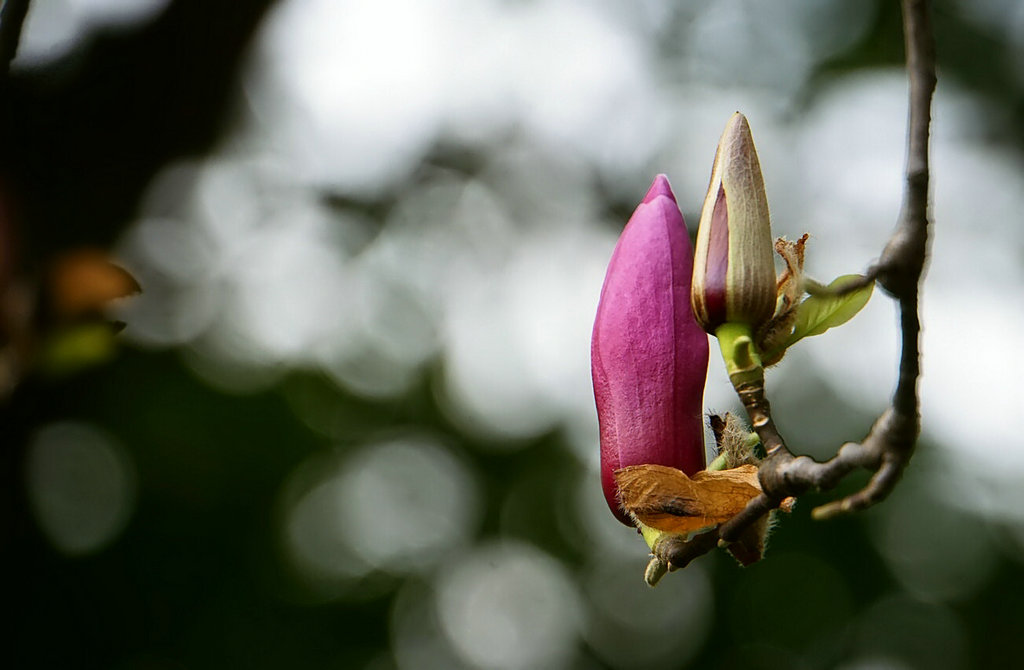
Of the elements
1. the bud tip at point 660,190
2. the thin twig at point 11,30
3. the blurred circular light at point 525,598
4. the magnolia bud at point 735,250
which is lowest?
the blurred circular light at point 525,598

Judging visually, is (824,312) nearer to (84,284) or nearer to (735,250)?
(735,250)

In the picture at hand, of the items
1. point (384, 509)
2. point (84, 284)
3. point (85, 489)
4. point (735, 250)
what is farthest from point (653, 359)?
point (384, 509)

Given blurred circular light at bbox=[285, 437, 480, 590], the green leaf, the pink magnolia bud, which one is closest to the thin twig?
the pink magnolia bud

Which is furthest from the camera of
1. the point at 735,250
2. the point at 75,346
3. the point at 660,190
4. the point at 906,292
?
the point at 75,346

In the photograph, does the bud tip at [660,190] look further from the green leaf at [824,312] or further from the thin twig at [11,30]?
the thin twig at [11,30]

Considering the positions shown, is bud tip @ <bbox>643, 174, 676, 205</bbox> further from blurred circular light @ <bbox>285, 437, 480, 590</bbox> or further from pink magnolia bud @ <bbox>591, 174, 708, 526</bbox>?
blurred circular light @ <bbox>285, 437, 480, 590</bbox>

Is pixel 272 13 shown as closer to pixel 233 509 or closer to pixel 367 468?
pixel 233 509

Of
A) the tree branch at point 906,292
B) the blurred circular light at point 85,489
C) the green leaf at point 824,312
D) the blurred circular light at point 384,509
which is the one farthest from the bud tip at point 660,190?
the blurred circular light at point 384,509

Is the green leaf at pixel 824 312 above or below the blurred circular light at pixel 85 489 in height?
above
